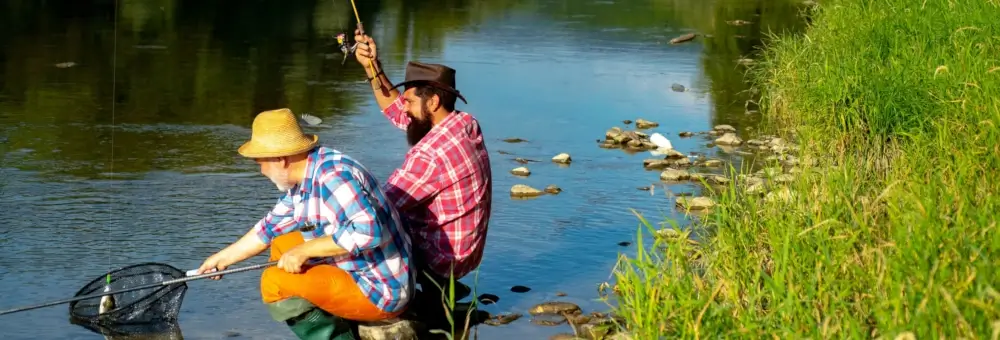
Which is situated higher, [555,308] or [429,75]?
[429,75]

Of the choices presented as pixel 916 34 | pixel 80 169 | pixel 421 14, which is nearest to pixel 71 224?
pixel 80 169

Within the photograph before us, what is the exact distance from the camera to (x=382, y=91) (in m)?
6.99

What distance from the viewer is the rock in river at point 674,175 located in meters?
9.47

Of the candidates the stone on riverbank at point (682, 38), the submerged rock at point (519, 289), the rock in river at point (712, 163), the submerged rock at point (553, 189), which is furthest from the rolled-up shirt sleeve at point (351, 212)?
the stone on riverbank at point (682, 38)

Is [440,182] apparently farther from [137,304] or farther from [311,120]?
[311,120]

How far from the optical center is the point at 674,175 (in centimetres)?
948

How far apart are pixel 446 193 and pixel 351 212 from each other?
2.78 ft

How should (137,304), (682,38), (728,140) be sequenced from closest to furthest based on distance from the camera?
1. (137,304)
2. (728,140)
3. (682,38)

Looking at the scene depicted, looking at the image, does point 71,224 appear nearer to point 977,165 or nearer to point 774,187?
point 774,187

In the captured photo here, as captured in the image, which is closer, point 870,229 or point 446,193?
point 870,229

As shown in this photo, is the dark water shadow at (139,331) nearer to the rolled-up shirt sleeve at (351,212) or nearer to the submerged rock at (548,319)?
the rolled-up shirt sleeve at (351,212)

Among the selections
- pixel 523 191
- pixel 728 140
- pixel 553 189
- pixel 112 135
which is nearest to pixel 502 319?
pixel 523 191

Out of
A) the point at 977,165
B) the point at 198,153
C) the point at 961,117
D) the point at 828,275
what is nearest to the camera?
the point at 828,275

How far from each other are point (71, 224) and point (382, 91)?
2009 millimetres
